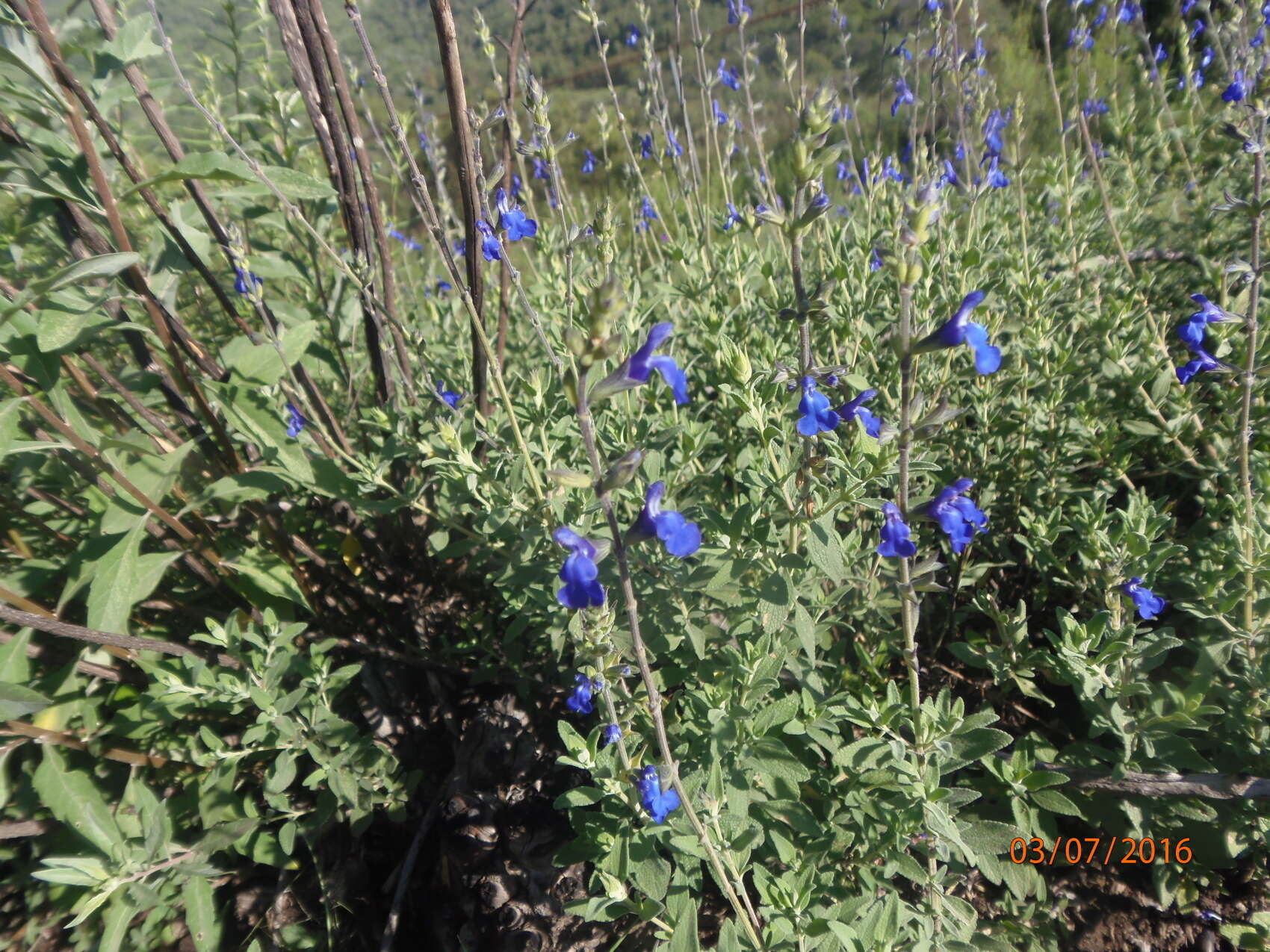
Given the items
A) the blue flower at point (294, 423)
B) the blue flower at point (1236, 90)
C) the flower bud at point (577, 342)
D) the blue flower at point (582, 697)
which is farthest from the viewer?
the blue flower at point (1236, 90)

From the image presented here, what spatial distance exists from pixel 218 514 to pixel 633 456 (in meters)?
2.40

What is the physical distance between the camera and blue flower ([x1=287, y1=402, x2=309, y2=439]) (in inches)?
104

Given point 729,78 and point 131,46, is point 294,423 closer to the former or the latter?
point 131,46

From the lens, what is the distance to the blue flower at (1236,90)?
3.21 metres

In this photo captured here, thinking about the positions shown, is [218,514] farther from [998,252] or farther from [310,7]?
[998,252]

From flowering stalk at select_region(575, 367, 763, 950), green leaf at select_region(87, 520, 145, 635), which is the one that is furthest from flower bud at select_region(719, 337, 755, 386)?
green leaf at select_region(87, 520, 145, 635)

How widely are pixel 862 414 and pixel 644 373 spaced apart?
787mm

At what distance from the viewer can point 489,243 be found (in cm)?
238

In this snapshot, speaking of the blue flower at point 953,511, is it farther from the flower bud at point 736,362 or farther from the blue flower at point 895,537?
the flower bud at point 736,362

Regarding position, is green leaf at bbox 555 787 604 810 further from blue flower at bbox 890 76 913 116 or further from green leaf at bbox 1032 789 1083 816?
blue flower at bbox 890 76 913 116

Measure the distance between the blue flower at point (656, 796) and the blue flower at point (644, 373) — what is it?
900 millimetres

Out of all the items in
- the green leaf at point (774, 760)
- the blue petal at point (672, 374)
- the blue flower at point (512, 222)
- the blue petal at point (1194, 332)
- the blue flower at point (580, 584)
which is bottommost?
the green leaf at point (774, 760)

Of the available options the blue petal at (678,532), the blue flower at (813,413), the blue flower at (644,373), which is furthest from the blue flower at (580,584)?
the blue flower at (813,413)

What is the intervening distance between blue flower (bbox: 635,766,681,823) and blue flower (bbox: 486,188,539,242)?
72.5 inches
